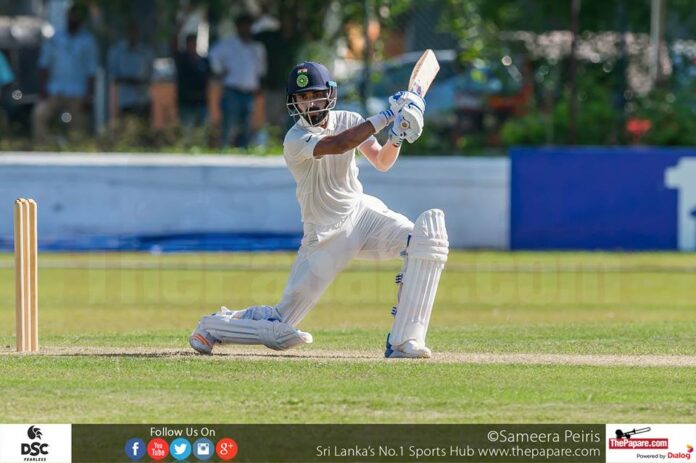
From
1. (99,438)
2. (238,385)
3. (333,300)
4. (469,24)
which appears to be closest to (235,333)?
(238,385)

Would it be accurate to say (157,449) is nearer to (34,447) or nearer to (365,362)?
(34,447)

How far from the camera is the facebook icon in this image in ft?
21.1

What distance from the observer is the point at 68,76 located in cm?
2111

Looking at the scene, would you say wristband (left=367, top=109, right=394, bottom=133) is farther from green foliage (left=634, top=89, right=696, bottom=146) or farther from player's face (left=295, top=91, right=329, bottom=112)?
green foliage (left=634, top=89, right=696, bottom=146)

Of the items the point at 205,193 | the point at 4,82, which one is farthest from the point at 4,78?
the point at 205,193

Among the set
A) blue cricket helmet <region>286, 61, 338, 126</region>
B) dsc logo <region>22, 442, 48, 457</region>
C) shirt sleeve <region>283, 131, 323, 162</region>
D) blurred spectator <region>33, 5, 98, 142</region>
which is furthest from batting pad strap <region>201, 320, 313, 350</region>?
blurred spectator <region>33, 5, 98, 142</region>

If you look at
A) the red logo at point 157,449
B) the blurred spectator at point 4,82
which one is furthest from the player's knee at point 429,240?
the blurred spectator at point 4,82

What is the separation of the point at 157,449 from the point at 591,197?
13.1 metres

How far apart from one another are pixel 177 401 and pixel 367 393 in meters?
0.92

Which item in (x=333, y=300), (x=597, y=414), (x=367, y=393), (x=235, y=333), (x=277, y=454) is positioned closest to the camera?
(x=277, y=454)

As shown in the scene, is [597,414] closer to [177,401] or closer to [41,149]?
[177,401]

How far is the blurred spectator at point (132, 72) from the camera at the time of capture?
21.4m

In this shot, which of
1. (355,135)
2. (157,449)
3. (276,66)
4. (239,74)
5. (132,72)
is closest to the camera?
(157,449)

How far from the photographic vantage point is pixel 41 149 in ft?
67.4
